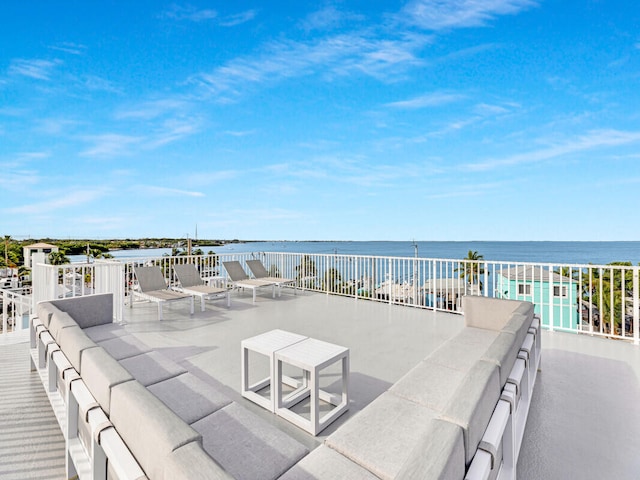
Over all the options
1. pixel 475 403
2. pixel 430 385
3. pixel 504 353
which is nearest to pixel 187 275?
pixel 430 385

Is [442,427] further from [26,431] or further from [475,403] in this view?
[26,431]

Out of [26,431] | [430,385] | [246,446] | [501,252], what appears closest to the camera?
[246,446]

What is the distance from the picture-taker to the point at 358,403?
2.50 metres

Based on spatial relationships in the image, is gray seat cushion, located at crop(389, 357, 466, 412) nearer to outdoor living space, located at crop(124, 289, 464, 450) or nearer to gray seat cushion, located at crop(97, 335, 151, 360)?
outdoor living space, located at crop(124, 289, 464, 450)

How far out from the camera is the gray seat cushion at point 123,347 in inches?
103

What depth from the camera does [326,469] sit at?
4.09 feet

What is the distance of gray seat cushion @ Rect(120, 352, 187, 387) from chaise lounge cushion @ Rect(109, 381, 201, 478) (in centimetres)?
96

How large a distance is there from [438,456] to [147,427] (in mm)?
948

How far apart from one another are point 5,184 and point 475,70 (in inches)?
699

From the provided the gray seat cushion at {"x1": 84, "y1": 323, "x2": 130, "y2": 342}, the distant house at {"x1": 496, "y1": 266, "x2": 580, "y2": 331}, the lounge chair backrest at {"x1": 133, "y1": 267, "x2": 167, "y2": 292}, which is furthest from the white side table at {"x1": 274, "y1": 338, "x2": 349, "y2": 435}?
the lounge chair backrest at {"x1": 133, "y1": 267, "x2": 167, "y2": 292}

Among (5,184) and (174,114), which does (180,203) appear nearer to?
(5,184)

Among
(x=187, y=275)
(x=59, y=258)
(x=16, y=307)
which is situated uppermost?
(x=187, y=275)

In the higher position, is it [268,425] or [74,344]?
[74,344]

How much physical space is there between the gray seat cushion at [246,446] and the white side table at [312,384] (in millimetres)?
557
